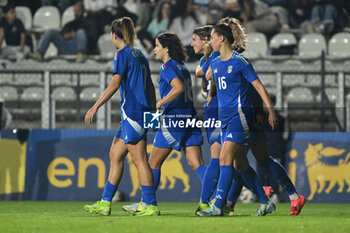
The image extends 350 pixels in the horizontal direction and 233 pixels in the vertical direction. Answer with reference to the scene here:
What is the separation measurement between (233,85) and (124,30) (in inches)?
44.4

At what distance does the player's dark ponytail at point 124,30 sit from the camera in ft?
19.9

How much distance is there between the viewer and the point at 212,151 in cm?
641

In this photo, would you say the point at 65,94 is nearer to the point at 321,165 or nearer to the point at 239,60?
the point at 321,165

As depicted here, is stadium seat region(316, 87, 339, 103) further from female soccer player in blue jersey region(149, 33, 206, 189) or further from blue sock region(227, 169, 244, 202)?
female soccer player in blue jersey region(149, 33, 206, 189)

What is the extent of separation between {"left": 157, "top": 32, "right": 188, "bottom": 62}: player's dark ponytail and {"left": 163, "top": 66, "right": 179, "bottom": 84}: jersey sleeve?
0.49 feet

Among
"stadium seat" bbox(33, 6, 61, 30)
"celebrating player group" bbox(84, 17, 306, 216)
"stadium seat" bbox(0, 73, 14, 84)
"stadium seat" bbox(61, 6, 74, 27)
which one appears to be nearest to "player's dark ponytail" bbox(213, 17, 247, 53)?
"celebrating player group" bbox(84, 17, 306, 216)

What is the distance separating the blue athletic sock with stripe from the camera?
20.1ft

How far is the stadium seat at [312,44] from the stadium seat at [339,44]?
0.15m

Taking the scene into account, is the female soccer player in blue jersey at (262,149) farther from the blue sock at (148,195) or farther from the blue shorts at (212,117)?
the blue sock at (148,195)

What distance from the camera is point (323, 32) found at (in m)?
14.6

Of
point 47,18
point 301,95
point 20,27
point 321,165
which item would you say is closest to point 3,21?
point 20,27

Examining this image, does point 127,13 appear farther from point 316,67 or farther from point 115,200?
point 115,200

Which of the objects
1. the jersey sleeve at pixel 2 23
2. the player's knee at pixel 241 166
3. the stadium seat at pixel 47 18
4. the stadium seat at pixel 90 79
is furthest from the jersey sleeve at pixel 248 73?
the jersey sleeve at pixel 2 23

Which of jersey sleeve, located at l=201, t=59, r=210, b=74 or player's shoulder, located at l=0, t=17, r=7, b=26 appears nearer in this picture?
jersey sleeve, located at l=201, t=59, r=210, b=74
